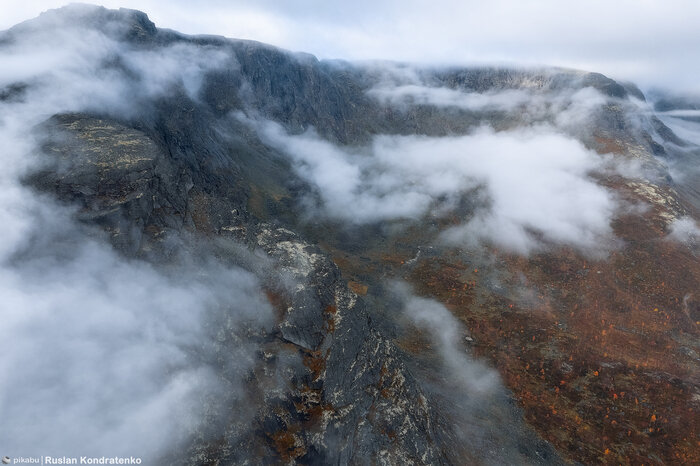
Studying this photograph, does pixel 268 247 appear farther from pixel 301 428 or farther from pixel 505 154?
pixel 505 154

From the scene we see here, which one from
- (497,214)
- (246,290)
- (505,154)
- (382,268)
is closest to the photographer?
(246,290)

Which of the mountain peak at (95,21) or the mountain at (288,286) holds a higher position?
the mountain peak at (95,21)

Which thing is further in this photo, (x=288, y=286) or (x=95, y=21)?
(x=95, y=21)

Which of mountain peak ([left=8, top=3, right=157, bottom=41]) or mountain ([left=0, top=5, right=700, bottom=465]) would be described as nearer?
mountain ([left=0, top=5, right=700, bottom=465])

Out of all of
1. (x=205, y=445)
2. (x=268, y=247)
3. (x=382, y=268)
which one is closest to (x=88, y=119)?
(x=268, y=247)

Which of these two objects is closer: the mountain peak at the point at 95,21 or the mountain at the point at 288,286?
the mountain at the point at 288,286

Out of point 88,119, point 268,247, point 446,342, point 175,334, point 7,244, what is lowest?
point 446,342

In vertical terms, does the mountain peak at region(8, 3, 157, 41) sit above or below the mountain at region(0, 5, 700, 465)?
above

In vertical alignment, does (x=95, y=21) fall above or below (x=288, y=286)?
above
